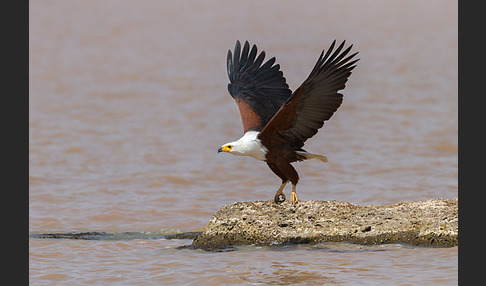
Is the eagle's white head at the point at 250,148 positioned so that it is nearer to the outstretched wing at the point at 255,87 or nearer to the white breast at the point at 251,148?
the white breast at the point at 251,148

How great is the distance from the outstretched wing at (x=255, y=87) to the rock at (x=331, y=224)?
1.13 m

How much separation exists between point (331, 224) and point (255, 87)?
2101 millimetres

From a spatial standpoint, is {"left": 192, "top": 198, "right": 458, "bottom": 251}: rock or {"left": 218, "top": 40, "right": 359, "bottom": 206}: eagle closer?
{"left": 192, "top": 198, "right": 458, "bottom": 251}: rock

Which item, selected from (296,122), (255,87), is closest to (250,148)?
(296,122)

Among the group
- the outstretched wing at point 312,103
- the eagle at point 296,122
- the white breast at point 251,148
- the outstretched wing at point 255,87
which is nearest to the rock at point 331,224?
the eagle at point 296,122

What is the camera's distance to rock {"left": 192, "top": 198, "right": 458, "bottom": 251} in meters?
7.35

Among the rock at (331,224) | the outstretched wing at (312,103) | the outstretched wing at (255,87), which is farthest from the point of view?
the outstretched wing at (255,87)

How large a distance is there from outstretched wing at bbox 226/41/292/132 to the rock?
113cm

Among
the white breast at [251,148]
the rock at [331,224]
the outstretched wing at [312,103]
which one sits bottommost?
the rock at [331,224]

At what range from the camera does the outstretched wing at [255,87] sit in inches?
339

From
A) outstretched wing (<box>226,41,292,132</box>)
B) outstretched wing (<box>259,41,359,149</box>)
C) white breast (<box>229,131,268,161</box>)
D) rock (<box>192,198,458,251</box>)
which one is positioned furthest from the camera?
outstretched wing (<box>226,41,292,132</box>)

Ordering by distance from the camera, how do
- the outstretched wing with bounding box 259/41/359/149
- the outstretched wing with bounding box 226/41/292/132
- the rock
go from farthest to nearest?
the outstretched wing with bounding box 226/41/292/132
the outstretched wing with bounding box 259/41/359/149
the rock

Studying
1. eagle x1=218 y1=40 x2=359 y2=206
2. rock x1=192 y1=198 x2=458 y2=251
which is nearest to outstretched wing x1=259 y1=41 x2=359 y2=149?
eagle x1=218 y1=40 x2=359 y2=206

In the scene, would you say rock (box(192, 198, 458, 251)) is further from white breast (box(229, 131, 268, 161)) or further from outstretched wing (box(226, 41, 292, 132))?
outstretched wing (box(226, 41, 292, 132))
